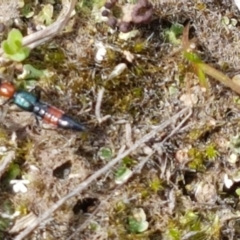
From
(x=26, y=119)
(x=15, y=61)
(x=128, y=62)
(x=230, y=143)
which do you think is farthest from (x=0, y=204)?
(x=230, y=143)

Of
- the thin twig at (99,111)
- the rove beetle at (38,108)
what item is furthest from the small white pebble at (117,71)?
the rove beetle at (38,108)

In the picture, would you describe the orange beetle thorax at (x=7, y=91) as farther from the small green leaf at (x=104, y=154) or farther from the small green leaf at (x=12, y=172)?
the small green leaf at (x=104, y=154)

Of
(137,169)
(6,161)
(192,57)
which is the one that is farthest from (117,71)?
→ (6,161)

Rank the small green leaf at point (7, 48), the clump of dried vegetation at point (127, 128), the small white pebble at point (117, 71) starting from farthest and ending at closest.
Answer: the small white pebble at point (117, 71), the clump of dried vegetation at point (127, 128), the small green leaf at point (7, 48)

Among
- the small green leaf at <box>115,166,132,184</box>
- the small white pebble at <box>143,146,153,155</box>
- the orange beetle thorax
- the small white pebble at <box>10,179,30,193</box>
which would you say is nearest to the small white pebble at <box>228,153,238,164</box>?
the small white pebble at <box>143,146,153,155</box>

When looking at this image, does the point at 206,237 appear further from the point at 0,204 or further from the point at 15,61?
the point at 15,61

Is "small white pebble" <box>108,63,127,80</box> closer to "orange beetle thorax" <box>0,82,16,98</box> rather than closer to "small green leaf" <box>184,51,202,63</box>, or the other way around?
"small green leaf" <box>184,51,202,63</box>
